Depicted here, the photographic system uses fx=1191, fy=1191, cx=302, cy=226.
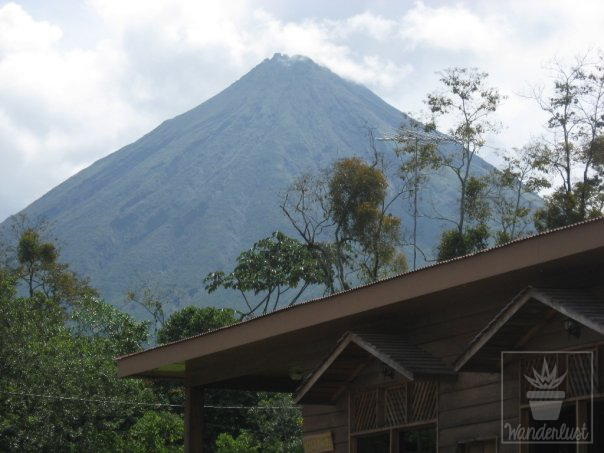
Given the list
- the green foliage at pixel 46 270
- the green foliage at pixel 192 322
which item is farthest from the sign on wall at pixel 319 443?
the green foliage at pixel 46 270

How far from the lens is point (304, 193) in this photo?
157 ft

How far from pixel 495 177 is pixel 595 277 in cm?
3784

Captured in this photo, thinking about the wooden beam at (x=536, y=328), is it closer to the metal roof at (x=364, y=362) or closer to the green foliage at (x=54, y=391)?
the metal roof at (x=364, y=362)

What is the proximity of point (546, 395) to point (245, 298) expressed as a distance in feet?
119

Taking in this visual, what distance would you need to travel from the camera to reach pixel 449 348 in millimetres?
11891

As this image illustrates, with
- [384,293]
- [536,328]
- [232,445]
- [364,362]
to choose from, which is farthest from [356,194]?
[536,328]

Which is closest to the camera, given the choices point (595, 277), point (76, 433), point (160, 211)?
point (595, 277)

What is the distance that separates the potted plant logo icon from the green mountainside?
418ft

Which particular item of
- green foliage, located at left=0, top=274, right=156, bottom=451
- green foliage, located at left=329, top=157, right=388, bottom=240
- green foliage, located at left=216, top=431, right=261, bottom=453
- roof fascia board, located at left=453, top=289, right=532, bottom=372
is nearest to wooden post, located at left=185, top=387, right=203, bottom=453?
roof fascia board, located at left=453, top=289, right=532, bottom=372

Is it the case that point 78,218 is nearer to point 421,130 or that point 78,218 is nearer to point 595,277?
point 421,130

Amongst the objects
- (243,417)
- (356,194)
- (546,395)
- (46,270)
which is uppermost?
(356,194)

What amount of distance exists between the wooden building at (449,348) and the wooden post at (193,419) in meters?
1.53

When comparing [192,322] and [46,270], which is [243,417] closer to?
[192,322]

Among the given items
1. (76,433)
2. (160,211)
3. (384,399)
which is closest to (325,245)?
(76,433)
